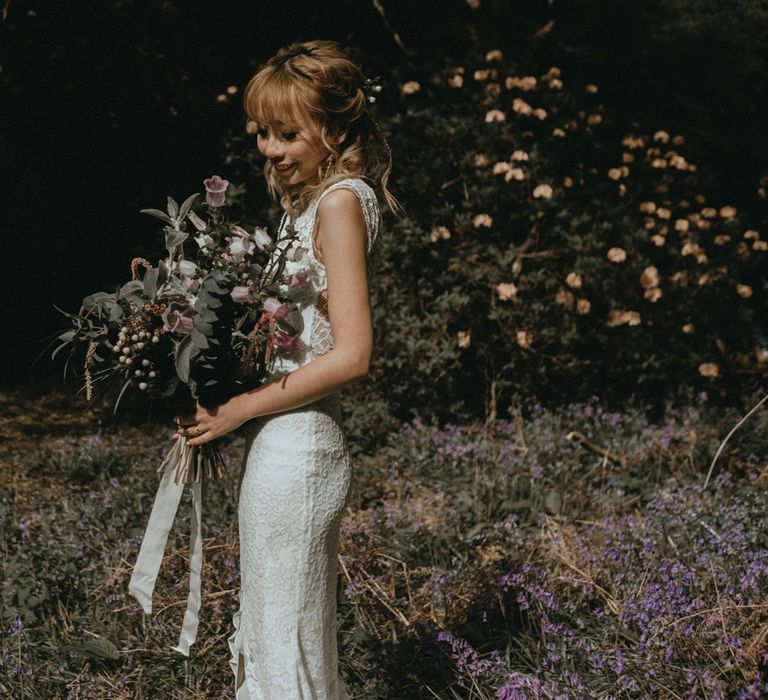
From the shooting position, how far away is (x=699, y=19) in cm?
666

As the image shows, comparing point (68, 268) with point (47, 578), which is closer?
point (47, 578)

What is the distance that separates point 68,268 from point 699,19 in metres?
6.21

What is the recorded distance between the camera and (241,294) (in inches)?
66.1

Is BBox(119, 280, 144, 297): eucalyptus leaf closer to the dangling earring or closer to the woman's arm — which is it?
the woman's arm

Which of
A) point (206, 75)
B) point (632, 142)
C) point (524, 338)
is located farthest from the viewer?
point (206, 75)

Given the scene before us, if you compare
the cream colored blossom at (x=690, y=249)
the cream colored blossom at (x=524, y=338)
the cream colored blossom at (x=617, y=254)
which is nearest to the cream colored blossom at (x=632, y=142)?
the cream colored blossom at (x=690, y=249)

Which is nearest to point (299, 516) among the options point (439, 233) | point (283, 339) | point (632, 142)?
point (283, 339)

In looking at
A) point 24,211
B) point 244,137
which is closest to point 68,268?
point 24,211

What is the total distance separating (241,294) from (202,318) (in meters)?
0.10

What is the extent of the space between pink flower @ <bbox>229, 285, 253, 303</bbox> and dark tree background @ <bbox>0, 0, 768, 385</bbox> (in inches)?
158

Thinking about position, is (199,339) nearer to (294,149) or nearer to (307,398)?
(307,398)

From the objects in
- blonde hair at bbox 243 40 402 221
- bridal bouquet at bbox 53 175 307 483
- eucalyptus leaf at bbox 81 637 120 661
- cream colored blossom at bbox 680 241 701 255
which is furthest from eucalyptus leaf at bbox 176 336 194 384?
cream colored blossom at bbox 680 241 701 255

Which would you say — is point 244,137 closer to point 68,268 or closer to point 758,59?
point 68,268

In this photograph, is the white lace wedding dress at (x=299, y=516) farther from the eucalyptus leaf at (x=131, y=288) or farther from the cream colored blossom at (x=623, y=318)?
the cream colored blossom at (x=623, y=318)
